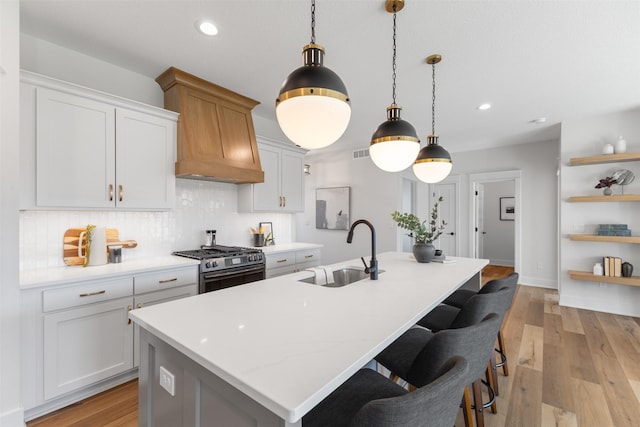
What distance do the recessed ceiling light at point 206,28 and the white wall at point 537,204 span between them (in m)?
5.31

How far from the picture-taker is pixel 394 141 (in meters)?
1.89

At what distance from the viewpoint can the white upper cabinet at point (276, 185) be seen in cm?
362

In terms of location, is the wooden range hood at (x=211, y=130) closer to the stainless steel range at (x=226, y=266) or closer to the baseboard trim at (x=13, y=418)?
the stainless steel range at (x=226, y=266)

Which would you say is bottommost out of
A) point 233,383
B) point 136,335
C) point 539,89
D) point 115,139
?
point 136,335

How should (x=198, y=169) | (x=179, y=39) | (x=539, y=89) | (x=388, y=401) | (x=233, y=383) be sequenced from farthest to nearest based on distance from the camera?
(x=539, y=89) → (x=198, y=169) → (x=179, y=39) → (x=233, y=383) → (x=388, y=401)

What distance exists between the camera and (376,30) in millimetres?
2094

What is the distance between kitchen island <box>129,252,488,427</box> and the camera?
2.56ft

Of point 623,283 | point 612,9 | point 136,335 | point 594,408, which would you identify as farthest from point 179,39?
point 623,283

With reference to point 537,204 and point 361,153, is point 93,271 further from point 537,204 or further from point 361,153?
point 537,204

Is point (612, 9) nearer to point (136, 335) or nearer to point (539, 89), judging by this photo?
point (539, 89)

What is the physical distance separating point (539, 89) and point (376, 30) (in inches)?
81.5

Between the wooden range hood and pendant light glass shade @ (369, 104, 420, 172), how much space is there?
5.38 feet

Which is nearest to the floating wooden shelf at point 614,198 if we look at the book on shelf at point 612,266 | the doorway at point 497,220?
the book on shelf at point 612,266

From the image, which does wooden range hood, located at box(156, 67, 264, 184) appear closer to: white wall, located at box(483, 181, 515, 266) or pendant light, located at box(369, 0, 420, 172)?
pendant light, located at box(369, 0, 420, 172)
